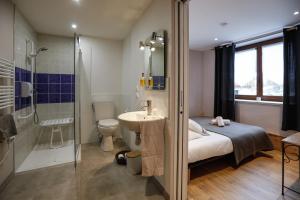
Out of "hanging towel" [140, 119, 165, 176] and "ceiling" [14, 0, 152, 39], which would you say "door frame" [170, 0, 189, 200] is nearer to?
"hanging towel" [140, 119, 165, 176]

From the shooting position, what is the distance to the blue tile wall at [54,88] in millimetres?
3117

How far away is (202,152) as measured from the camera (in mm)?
2084

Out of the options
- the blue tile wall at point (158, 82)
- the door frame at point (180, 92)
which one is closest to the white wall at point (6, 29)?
the blue tile wall at point (158, 82)

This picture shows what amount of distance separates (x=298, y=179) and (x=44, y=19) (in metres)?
4.39

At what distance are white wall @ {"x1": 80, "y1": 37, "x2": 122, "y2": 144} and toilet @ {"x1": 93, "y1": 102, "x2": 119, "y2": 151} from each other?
20cm

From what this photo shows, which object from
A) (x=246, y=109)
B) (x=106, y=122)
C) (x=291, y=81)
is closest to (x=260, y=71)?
(x=291, y=81)

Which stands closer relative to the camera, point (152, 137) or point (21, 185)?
point (152, 137)

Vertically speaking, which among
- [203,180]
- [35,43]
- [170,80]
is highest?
[35,43]

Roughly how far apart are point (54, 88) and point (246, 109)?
430cm

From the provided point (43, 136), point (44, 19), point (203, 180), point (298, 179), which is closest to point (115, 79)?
point (44, 19)

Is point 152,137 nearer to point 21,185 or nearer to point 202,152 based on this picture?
point 202,152

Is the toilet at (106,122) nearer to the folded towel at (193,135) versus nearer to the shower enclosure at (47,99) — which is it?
the shower enclosure at (47,99)

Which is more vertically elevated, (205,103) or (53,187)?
(205,103)

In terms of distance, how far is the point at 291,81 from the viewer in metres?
2.83
